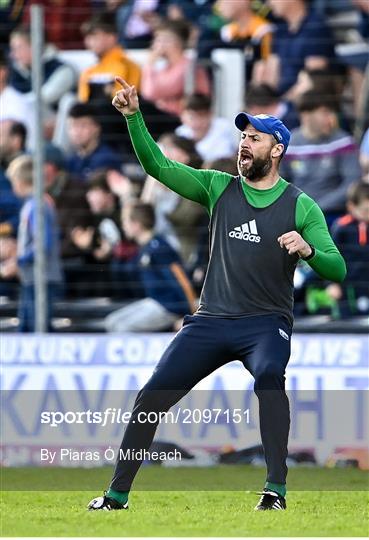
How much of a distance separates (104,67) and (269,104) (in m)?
1.83

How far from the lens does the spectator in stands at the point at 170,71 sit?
42.8 ft

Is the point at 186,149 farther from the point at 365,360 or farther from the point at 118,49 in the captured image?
the point at 365,360

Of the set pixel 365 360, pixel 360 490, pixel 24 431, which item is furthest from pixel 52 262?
pixel 360 490

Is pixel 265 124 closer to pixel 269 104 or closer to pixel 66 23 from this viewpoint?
pixel 269 104

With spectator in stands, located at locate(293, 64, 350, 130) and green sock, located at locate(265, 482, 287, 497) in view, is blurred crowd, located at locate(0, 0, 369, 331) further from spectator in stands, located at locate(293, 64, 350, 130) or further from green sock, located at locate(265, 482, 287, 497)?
green sock, located at locate(265, 482, 287, 497)

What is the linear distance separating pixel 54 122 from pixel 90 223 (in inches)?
55.3

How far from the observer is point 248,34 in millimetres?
12969

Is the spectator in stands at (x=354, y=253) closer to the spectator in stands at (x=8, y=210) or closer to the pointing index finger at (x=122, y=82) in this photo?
the spectator in stands at (x=8, y=210)

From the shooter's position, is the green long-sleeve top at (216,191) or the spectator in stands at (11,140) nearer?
the green long-sleeve top at (216,191)

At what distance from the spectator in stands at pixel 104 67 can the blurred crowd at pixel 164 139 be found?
2cm

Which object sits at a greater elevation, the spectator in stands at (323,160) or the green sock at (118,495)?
the spectator in stands at (323,160)

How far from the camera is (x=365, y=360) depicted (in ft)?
34.2

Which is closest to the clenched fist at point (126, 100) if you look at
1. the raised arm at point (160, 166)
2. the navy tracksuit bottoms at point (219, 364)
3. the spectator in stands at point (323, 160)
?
the raised arm at point (160, 166)

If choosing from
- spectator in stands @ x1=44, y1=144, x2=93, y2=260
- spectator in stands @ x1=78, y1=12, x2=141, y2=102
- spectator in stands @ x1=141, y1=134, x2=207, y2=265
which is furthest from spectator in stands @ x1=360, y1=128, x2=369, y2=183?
spectator in stands @ x1=44, y1=144, x2=93, y2=260
